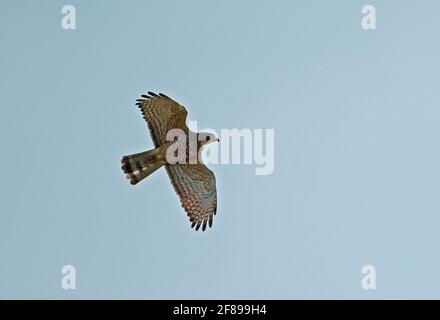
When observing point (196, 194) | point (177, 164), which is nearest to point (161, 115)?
point (177, 164)

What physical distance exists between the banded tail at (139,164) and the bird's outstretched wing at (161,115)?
0.16 meters

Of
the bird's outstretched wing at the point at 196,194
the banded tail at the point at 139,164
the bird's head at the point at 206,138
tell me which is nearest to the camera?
the bird's head at the point at 206,138

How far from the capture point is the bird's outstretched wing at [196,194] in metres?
12.3

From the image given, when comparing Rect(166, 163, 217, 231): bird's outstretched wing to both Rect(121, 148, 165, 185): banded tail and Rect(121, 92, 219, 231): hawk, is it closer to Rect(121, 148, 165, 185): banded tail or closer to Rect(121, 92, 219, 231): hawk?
Rect(121, 92, 219, 231): hawk

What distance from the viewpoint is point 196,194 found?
40.7 ft

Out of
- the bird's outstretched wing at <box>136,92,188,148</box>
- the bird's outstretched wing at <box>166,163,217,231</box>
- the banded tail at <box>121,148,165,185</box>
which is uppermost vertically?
the bird's outstretched wing at <box>136,92,188,148</box>

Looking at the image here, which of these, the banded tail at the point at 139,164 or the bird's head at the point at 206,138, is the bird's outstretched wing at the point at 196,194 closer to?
the banded tail at the point at 139,164

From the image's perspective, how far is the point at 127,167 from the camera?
11.8 meters

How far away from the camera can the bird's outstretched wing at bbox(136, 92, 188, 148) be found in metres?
11.9

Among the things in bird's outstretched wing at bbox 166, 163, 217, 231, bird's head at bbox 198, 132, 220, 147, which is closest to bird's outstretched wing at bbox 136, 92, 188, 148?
bird's head at bbox 198, 132, 220, 147

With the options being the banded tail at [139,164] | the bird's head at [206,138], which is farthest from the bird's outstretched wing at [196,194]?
the bird's head at [206,138]

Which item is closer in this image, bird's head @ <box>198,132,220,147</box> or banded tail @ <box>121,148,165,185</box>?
bird's head @ <box>198,132,220,147</box>
